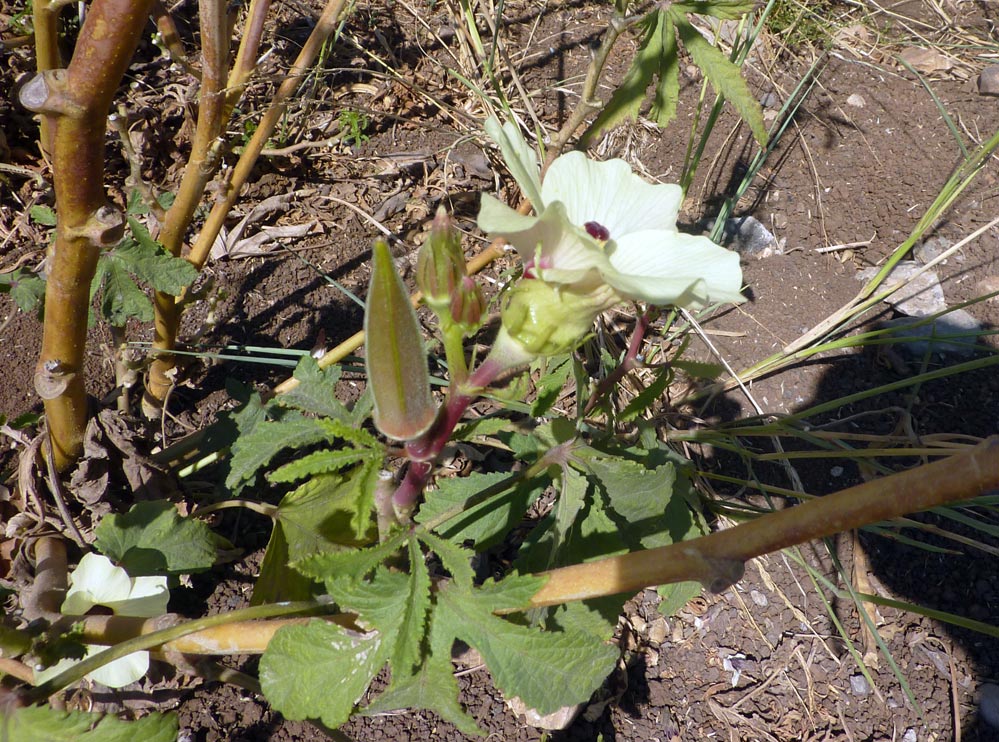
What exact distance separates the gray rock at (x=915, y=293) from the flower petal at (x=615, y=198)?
1.91 meters

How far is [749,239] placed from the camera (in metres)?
2.68

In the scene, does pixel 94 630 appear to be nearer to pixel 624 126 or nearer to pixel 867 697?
pixel 867 697

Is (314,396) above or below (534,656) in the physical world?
above

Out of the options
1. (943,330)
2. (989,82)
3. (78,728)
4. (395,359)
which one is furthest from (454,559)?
(989,82)

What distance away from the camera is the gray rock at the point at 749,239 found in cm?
267

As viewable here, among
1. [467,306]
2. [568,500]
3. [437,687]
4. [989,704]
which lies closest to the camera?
[467,306]

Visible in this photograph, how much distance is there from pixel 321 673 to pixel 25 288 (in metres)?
1.01

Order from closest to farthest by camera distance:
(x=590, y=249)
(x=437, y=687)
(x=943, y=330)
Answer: (x=590, y=249) → (x=437, y=687) → (x=943, y=330)

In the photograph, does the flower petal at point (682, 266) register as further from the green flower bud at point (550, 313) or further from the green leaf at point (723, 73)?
the green leaf at point (723, 73)

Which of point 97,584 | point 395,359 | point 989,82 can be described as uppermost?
point 395,359

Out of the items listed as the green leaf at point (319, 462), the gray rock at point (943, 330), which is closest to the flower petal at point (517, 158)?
the green leaf at point (319, 462)

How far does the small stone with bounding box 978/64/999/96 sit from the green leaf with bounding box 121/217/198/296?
10.9 feet

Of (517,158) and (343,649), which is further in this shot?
(343,649)

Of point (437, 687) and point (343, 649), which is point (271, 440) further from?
point (437, 687)
